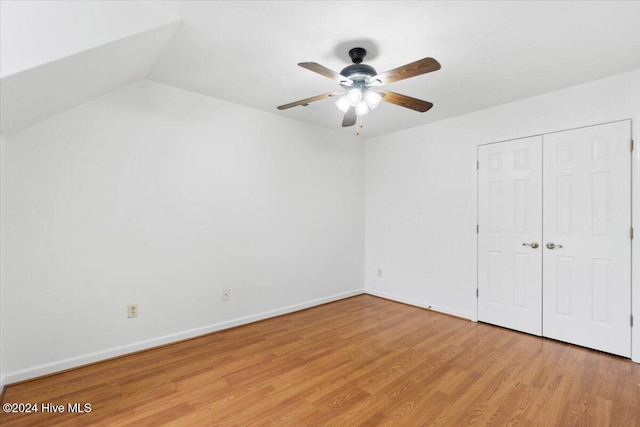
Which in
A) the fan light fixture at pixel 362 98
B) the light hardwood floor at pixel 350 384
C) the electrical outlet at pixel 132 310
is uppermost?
the fan light fixture at pixel 362 98

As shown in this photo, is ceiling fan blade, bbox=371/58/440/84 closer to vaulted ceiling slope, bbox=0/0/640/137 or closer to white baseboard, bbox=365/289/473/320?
vaulted ceiling slope, bbox=0/0/640/137

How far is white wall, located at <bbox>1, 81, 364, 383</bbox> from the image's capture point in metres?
2.14

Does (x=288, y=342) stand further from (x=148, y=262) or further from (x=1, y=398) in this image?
(x=1, y=398)

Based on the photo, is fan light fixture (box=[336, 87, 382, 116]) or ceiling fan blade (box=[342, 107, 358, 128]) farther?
ceiling fan blade (box=[342, 107, 358, 128])

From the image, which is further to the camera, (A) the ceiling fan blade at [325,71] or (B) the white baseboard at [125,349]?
(B) the white baseboard at [125,349]

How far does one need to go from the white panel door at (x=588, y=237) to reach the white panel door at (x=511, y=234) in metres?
0.09

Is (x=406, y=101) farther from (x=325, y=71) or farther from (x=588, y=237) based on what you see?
(x=588, y=237)

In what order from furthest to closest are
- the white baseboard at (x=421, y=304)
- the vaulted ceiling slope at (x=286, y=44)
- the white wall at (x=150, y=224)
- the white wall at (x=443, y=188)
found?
the white baseboard at (x=421, y=304), the white wall at (x=443, y=188), the white wall at (x=150, y=224), the vaulted ceiling slope at (x=286, y=44)

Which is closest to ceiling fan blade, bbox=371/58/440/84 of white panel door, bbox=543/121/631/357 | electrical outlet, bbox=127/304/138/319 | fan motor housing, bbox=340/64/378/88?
fan motor housing, bbox=340/64/378/88

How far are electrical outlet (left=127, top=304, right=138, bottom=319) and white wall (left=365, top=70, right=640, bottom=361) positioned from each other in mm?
3102

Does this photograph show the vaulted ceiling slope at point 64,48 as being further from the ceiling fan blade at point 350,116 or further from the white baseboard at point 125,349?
the white baseboard at point 125,349

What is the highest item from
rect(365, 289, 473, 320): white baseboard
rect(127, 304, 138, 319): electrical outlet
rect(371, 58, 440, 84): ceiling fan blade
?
rect(371, 58, 440, 84): ceiling fan blade

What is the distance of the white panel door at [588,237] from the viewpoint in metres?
2.51

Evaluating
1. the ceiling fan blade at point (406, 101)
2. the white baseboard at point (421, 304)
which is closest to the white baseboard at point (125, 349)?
the white baseboard at point (421, 304)
